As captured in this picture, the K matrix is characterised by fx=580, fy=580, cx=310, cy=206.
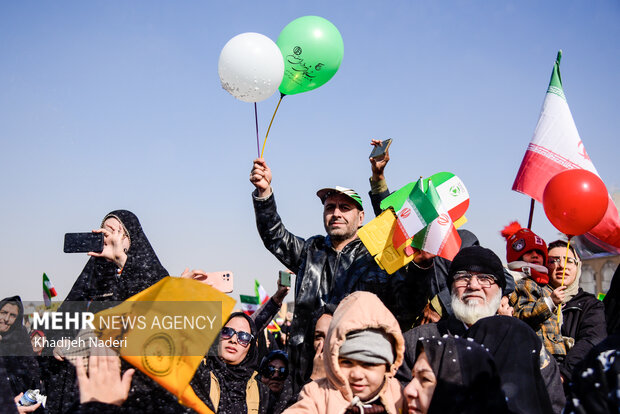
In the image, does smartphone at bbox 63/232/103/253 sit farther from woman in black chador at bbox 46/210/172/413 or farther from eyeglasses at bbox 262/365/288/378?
eyeglasses at bbox 262/365/288/378

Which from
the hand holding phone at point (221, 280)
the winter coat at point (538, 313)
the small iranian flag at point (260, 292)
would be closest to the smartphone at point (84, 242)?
the hand holding phone at point (221, 280)

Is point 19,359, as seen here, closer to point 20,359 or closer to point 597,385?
point 20,359

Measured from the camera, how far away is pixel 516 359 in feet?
9.92

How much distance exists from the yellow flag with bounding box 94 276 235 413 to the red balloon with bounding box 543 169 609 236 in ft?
12.2

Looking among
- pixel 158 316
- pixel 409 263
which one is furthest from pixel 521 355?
pixel 158 316

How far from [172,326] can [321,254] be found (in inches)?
86.4

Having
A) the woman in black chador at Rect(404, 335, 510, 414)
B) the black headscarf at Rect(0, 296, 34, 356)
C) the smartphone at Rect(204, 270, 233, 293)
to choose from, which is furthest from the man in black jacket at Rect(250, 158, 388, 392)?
the black headscarf at Rect(0, 296, 34, 356)

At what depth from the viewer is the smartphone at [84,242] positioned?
147 inches

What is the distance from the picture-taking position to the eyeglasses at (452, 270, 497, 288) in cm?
392

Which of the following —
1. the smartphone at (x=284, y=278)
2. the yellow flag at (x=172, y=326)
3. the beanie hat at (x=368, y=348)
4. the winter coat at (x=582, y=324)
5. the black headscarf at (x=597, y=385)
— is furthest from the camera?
the smartphone at (x=284, y=278)

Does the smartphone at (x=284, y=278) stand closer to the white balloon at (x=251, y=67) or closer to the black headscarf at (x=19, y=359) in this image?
the white balloon at (x=251, y=67)

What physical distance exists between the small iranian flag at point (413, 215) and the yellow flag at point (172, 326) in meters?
1.84

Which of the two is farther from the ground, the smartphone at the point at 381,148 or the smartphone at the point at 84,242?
the smartphone at the point at 381,148

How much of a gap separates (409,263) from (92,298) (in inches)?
91.2
